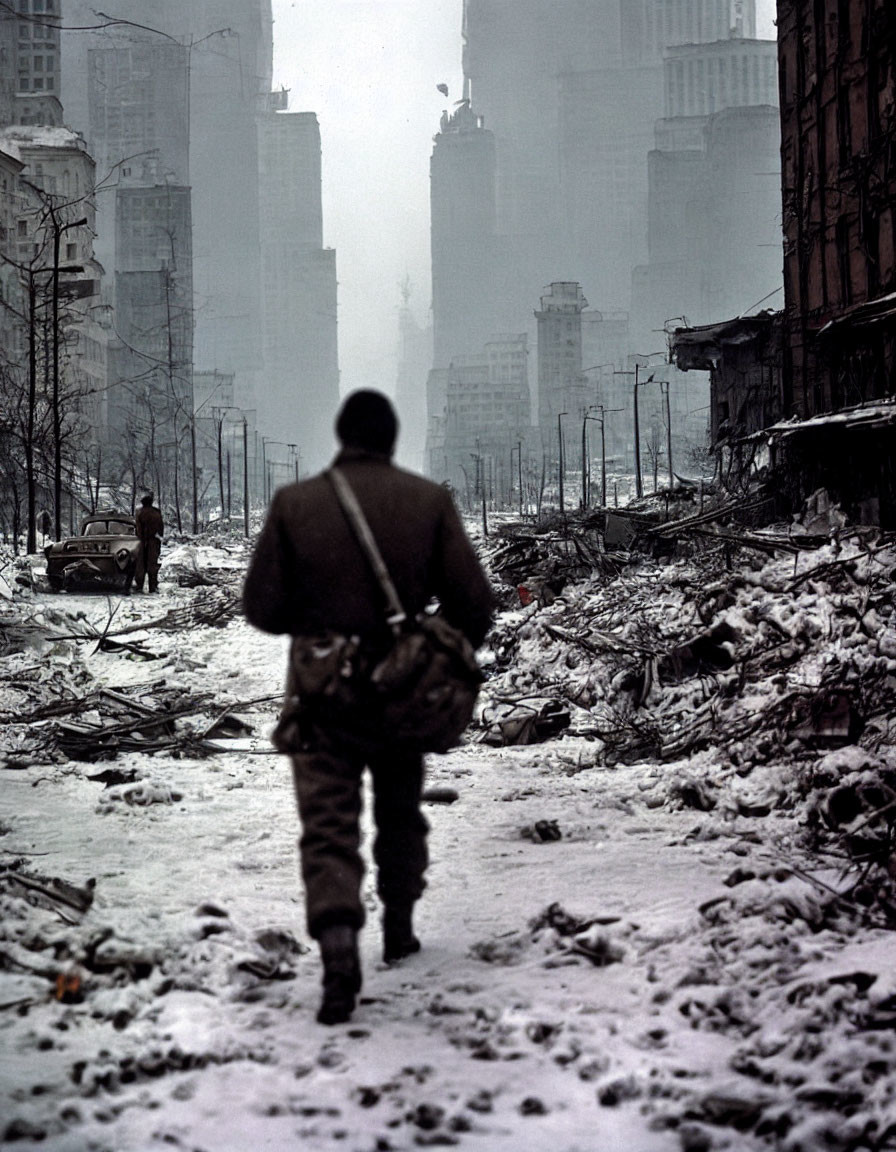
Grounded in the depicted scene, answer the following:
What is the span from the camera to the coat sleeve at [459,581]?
429 centimetres

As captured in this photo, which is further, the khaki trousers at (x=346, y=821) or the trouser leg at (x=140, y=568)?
the trouser leg at (x=140, y=568)

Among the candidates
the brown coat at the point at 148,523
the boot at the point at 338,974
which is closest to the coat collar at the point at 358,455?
the boot at the point at 338,974

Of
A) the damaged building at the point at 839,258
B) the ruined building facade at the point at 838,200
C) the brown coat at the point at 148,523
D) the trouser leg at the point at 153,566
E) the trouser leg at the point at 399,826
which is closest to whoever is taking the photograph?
the trouser leg at the point at 399,826

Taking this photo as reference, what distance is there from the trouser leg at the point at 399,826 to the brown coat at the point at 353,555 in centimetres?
55

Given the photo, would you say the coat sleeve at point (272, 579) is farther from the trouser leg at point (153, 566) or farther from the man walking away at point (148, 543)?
the trouser leg at point (153, 566)

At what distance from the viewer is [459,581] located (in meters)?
4.30

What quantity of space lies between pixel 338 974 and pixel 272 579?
137 centimetres

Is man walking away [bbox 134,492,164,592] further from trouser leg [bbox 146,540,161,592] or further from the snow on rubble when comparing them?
the snow on rubble

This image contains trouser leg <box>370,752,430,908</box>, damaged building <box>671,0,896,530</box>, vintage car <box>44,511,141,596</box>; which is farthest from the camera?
damaged building <box>671,0,896,530</box>

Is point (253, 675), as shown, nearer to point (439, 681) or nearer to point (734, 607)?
point (734, 607)

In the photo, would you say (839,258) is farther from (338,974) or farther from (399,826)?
(338,974)

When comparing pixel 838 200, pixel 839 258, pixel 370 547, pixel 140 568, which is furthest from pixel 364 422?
pixel 838 200

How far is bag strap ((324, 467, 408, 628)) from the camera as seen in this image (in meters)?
4.13

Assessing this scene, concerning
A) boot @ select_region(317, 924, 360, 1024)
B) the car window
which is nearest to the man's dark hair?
boot @ select_region(317, 924, 360, 1024)
